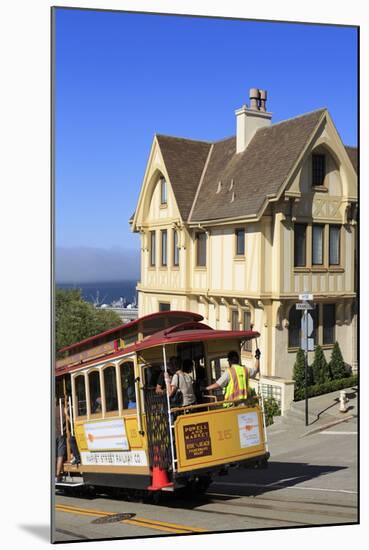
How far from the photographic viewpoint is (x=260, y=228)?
10484 millimetres

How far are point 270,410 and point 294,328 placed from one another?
1.04 m

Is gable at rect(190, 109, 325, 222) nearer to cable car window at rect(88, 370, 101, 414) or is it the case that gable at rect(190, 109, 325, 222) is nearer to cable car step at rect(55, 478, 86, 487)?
cable car window at rect(88, 370, 101, 414)

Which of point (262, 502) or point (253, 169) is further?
point (253, 169)

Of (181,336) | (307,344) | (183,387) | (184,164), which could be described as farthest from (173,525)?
(184,164)

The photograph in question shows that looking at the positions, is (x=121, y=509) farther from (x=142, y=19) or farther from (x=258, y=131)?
(x=142, y=19)

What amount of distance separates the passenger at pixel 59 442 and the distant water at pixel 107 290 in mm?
1248

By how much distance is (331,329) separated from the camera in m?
10.9

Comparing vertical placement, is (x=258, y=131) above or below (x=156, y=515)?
above

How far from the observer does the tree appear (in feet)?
35.7

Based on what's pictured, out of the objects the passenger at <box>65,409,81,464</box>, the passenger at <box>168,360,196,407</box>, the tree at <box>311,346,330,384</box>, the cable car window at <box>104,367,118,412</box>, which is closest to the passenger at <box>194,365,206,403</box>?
the passenger at <box>168,360,196,407</box>

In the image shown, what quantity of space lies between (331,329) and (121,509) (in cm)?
337

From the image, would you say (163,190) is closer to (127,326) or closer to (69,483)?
(127,326)

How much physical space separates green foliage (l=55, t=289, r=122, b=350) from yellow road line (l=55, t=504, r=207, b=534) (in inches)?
68.8

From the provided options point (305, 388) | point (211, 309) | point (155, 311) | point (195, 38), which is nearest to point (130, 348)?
point (155, 311)
